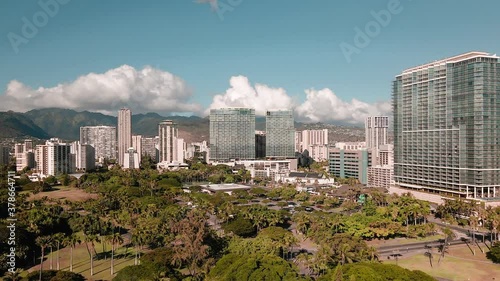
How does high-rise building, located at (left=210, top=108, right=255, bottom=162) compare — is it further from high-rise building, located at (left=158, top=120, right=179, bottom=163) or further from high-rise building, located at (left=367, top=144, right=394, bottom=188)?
high-rise building, located at (left=367, top=144, right=394, bottom=188)

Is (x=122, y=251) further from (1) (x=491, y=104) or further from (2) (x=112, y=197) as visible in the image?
(1) (x=491, y=104)

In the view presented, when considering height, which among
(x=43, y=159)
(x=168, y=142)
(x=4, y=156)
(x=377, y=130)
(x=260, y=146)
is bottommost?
(x=43, y=159)

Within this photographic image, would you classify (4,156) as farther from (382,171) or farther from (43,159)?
(382,171)

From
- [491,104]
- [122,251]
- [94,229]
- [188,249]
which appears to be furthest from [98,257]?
[491,104]

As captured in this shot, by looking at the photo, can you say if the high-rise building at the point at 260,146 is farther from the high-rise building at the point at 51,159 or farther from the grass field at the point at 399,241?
the grass field at the point at 399,241

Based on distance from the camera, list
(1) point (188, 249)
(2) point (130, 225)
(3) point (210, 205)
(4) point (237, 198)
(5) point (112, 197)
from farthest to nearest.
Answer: (4) point (237, 198) → (5) point (112, 197) → (3) point (210, 205) → (2) point (130, 225) → (1) point (188, 249)

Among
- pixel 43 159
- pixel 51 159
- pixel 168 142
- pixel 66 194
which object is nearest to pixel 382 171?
pixel 66 194
